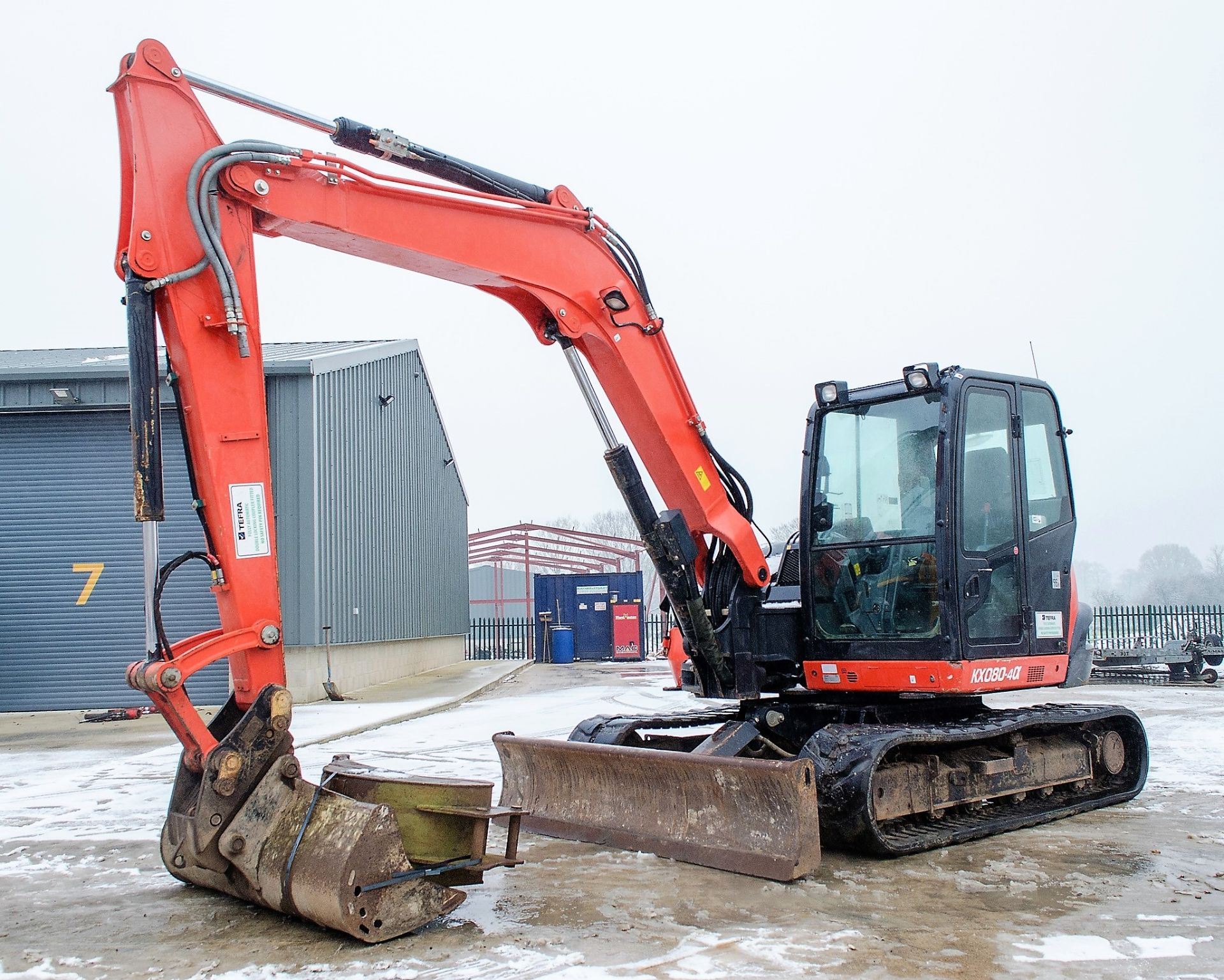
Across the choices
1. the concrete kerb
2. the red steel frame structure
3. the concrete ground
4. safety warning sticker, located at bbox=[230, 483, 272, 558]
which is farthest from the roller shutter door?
the red steel frame structure

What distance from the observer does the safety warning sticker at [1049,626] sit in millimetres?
7062

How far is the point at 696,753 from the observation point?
606cm

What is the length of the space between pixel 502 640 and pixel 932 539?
2830 centimetres

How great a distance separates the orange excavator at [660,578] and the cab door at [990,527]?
0.07ft

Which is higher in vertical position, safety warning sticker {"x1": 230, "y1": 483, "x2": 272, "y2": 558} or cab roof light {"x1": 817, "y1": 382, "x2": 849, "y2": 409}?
cab roof light {"x1": 817, "y1": 382, "x2": 849, "y2": 409}

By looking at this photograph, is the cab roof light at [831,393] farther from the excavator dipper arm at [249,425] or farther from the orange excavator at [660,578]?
the excavator dipper arm at [249,425]

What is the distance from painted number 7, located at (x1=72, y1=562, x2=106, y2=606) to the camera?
52.5 feet

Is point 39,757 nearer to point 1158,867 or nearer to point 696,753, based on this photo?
point 696,753

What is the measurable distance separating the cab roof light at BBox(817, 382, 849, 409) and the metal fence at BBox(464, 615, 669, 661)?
2510cm

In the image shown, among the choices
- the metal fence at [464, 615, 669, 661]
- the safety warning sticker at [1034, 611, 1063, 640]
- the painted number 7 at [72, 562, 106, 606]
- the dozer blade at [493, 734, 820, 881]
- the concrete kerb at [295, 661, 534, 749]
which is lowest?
the metal fence at [464, 615, 669, 661]

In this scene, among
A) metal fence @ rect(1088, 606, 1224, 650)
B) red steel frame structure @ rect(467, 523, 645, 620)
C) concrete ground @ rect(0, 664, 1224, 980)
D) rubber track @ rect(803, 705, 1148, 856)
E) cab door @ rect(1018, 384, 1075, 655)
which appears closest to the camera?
concrete ground @ rect(0, 664, 1224, 980)

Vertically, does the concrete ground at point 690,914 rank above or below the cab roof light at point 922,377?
below

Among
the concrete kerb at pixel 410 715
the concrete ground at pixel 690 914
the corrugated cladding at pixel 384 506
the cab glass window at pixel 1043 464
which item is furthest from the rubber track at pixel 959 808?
the corrugated cladding at pixel 384 506

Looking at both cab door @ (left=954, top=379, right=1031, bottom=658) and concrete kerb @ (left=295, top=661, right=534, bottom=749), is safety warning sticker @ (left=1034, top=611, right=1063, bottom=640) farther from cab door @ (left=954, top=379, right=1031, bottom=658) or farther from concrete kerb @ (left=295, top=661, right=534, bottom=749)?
concrete kerb @ (left=295, top=661, right=534, bottom=749)
